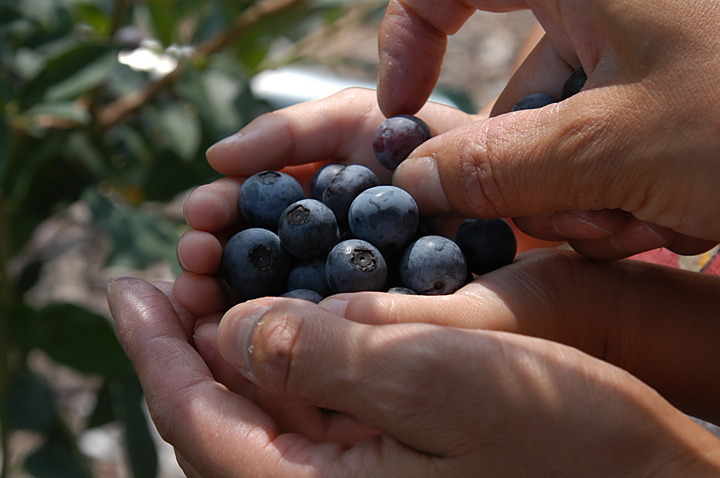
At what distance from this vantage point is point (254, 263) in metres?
1.08

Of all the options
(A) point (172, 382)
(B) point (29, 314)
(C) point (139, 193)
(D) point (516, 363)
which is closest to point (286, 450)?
(A) point (172, 382)

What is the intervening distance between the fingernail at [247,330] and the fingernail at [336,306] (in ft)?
0.34

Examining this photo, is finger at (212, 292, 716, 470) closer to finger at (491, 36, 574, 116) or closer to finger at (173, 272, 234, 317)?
finger at (173, 272, 234, 317)

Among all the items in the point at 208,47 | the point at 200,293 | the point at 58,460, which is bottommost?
the point at 58,460

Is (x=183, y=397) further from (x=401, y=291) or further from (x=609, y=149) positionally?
(x=609, y=149)

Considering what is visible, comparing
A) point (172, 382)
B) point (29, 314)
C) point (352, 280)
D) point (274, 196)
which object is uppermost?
point (274, 196)

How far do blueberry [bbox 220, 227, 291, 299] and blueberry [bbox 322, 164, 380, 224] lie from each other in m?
0.14

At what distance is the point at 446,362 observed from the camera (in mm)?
750

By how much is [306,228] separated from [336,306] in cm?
22

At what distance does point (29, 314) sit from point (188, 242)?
2.65ft

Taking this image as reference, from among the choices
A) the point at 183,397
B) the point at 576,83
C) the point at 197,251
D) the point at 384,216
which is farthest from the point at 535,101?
the point at 183,397

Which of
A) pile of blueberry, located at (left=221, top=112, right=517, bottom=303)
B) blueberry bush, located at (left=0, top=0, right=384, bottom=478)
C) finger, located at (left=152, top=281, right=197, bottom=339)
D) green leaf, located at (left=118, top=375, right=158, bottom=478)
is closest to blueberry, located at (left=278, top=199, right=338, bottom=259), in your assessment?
pile of blueberry, located at (left=221, top=112, right=517, bottom=303)

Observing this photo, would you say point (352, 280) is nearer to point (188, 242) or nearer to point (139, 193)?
point (188, 242)

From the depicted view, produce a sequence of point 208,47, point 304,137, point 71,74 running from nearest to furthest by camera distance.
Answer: point 304,137
point 71,74
point 208,47
